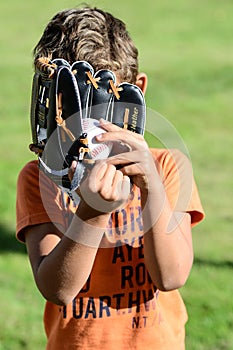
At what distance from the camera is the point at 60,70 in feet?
7.84

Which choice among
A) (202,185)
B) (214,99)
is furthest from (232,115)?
(202,185)

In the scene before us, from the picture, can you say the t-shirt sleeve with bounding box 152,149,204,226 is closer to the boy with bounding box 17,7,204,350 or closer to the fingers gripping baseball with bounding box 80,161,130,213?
the boy with bounding box 17,7,204,350

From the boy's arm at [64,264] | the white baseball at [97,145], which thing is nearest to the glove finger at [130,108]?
the white baseball at [97,145]

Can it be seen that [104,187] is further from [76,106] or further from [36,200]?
[36,200]

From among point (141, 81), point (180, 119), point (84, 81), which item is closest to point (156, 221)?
point (84, 81)

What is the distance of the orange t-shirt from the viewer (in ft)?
8.91

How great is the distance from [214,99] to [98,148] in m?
10.1

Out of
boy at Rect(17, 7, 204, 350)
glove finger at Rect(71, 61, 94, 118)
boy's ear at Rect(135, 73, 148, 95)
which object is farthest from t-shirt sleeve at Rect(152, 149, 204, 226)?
glove finger at Rect(71, 61, 94, 118)

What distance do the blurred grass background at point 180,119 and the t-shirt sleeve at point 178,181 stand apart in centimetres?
→ 194

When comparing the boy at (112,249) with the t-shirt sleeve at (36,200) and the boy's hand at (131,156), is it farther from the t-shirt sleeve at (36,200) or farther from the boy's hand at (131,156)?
the boy's hand at (131,156)

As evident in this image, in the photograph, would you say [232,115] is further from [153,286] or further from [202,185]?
[153,286]

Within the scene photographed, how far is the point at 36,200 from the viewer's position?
9.24ft

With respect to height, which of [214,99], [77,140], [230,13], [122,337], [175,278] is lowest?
[230,13]

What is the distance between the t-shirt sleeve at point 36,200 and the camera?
2760mm
